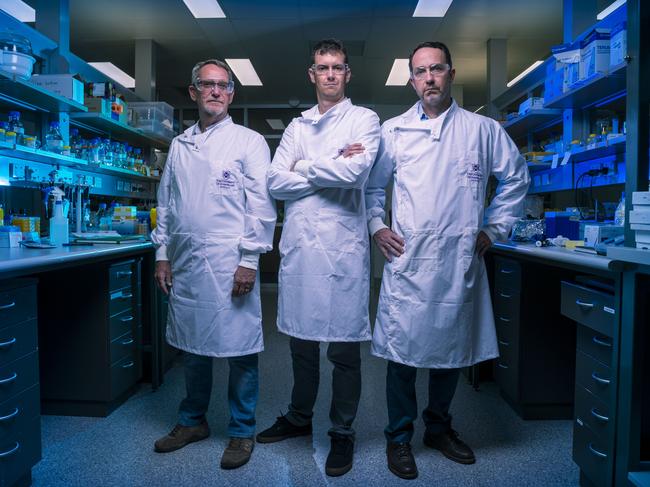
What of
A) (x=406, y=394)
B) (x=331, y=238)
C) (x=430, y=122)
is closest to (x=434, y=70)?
(x=430, y=122)

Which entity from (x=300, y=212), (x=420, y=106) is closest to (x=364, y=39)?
(x=420, y=106)

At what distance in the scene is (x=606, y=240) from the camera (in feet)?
6.05

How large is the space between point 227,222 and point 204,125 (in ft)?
1.40

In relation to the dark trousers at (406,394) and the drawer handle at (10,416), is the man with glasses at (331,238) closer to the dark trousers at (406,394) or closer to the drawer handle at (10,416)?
the dark trousers at (406,394)

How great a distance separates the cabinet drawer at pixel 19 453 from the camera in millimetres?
1475

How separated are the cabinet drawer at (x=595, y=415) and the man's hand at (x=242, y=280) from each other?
1196 mm

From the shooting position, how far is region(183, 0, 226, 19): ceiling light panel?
4.33 meters

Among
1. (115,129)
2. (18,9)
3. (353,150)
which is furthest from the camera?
(18,9)

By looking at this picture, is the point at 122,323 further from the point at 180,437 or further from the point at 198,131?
the point at 198,131

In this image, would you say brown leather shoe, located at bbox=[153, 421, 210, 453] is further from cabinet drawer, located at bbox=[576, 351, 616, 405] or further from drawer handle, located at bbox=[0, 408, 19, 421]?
cabinet drawer, located at bbox=[576, 351, 616, 405]

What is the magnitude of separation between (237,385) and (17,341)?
0.76 meters

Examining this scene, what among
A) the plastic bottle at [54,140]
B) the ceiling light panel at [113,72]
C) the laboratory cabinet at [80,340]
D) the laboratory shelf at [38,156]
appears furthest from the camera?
the ceiling light panel at [113,72]

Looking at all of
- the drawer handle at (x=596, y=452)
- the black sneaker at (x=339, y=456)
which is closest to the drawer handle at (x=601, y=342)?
the drawer handle at (x=596, y=452)

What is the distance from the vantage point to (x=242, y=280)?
5.94 ft
